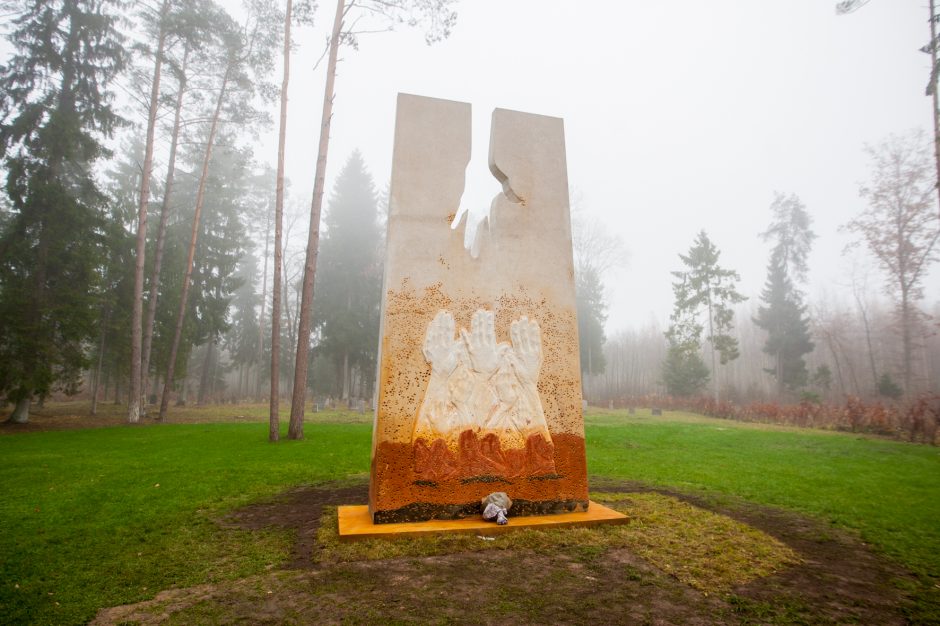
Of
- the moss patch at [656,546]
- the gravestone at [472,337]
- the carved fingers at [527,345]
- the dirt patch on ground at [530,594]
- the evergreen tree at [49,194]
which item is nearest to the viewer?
the dirt patch on ground at [530,594]

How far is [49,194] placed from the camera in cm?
1547

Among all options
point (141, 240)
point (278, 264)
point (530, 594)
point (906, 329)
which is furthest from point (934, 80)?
point (141, 240)

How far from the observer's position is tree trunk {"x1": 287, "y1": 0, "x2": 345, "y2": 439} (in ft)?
38.0

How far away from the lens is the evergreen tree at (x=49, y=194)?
14586 millimetres

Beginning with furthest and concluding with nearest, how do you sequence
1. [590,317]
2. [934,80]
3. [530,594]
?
[590,317] < [934,80] < [530,594]

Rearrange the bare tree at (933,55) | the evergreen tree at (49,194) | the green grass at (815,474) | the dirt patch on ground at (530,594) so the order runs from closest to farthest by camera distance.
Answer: the dirt patch on ground at (530,594) → the green grass at (815,474) → the bare tree at (933,55) → the evergreen tree at (49,194)

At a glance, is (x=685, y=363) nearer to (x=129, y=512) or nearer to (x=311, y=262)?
(x=311, y=262)

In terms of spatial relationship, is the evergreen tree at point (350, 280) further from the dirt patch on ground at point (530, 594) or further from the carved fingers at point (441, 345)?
the dirt patch on ground at point (530, 594)

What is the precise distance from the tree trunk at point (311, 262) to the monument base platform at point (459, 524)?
7008 millimetres

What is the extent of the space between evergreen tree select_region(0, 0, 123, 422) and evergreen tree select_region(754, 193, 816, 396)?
34931 mm

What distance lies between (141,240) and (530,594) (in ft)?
58.0

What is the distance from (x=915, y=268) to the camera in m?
20.6

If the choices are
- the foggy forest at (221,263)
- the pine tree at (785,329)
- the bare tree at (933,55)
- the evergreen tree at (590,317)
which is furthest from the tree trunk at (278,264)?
the pine tree at (785,329)

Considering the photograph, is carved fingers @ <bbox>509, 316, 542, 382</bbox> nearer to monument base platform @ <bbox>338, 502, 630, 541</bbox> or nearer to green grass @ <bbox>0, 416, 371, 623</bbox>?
monument base platform @ <bbox>338, 502, 630, 541</bbox>
